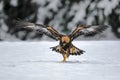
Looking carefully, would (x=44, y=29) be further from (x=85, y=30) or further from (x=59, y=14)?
(x=59, y=14)

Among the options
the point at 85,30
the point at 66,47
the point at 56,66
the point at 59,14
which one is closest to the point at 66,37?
the point at 66,47

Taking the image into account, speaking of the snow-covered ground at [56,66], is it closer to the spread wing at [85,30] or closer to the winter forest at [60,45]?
the winter forest at [60,45]

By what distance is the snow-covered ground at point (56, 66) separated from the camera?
12.5ft

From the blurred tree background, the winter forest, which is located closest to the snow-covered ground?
the winter forest

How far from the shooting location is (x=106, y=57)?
523 cm

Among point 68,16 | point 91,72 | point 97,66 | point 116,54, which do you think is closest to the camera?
point 91,72

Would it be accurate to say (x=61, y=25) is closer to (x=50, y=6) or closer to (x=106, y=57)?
(x=50, y=6)

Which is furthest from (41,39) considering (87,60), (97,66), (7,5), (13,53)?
(97,66)

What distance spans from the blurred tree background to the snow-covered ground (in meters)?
2.27

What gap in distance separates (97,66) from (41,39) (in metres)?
4.06

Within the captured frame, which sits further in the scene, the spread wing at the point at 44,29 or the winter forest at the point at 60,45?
the spread wing at the point at 44,29

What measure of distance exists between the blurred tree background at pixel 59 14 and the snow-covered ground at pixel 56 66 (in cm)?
227

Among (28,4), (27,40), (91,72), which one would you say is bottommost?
(91,72)

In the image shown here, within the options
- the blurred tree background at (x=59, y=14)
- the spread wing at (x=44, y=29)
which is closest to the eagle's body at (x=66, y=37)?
the spread wing at (x=44, y=29)
